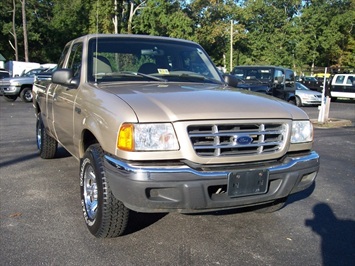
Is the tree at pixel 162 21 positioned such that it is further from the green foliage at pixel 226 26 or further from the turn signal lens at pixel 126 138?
the turn signal lens at pixel 126 138

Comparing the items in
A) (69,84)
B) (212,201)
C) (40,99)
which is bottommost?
(212,201)

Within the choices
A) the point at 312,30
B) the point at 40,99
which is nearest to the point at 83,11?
the point at 312,30

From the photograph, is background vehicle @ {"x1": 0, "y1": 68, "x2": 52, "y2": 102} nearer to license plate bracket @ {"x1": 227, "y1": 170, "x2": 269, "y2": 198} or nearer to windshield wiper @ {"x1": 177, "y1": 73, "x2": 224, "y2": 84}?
windshield wiper @ {"x1": 177, "y1": 73, "x2": 224, "y2": 84}

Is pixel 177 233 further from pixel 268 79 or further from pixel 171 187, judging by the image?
pixel 268 79

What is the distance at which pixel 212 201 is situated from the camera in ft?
9.70

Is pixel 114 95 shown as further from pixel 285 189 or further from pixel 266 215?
pixel 266 215

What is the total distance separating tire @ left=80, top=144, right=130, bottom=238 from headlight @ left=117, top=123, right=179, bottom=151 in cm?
45

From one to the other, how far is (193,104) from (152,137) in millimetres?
461

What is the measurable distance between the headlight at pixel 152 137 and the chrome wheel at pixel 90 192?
0.71 m

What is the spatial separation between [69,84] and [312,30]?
54.0 metres

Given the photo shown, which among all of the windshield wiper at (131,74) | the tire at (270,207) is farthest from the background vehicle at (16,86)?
the tire at (270,207)

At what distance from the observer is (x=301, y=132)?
3.48 metres

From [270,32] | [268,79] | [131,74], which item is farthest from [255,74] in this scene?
[270,32]

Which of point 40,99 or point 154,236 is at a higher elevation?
point 40,99
